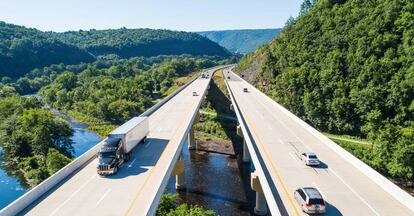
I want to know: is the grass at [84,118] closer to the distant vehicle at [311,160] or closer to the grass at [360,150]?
the grass at [360,150]

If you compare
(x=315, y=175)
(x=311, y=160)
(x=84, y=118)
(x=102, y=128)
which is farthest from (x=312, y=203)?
(x=84, y=118)

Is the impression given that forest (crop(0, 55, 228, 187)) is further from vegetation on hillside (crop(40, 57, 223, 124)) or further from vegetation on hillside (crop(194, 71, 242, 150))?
vegetation on hillside (crop(194, 71, 242, 150))

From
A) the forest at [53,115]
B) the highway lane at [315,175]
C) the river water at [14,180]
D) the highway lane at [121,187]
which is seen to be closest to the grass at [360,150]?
the highway lane at [315,175]

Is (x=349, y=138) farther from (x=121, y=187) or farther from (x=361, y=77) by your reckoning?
(x=121, y=187)

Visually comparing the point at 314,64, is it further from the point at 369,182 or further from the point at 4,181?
the point at 4,181

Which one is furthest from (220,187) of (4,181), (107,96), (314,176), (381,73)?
(107,96)

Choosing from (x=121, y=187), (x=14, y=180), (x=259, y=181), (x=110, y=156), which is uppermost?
(x=110, y=156)
